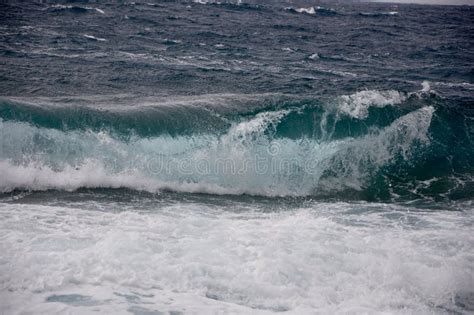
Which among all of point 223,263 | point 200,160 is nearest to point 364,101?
point 200,160

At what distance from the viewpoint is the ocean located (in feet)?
16.8

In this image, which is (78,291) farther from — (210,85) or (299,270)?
(210,85)

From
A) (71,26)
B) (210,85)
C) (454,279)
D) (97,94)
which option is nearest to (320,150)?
(210,85)

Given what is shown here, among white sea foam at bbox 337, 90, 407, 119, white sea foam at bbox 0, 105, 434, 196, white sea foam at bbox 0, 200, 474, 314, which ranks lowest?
white sea foam at bbox 0, 200, 474, 314

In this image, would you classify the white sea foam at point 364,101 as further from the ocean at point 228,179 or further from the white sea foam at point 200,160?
the white sea foam at point 200,160

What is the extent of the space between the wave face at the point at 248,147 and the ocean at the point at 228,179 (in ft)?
0.13

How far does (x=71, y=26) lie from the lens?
20.7 m

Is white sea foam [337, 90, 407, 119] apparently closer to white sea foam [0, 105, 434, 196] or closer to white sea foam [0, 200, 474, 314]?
white sea foam [0, 105, 434, 196]

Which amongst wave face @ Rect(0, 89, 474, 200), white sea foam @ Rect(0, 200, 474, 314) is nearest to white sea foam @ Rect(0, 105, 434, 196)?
wave face @ Rect(0, 89, 474, 200)

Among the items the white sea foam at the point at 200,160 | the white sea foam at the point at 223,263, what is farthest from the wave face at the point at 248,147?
the white sea foam at the point at 223,263

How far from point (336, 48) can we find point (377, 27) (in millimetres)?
9396

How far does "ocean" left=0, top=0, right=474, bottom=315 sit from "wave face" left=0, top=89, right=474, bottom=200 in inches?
1.5

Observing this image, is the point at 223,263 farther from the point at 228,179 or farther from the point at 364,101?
the point at 364,101

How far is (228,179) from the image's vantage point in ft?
30.3
